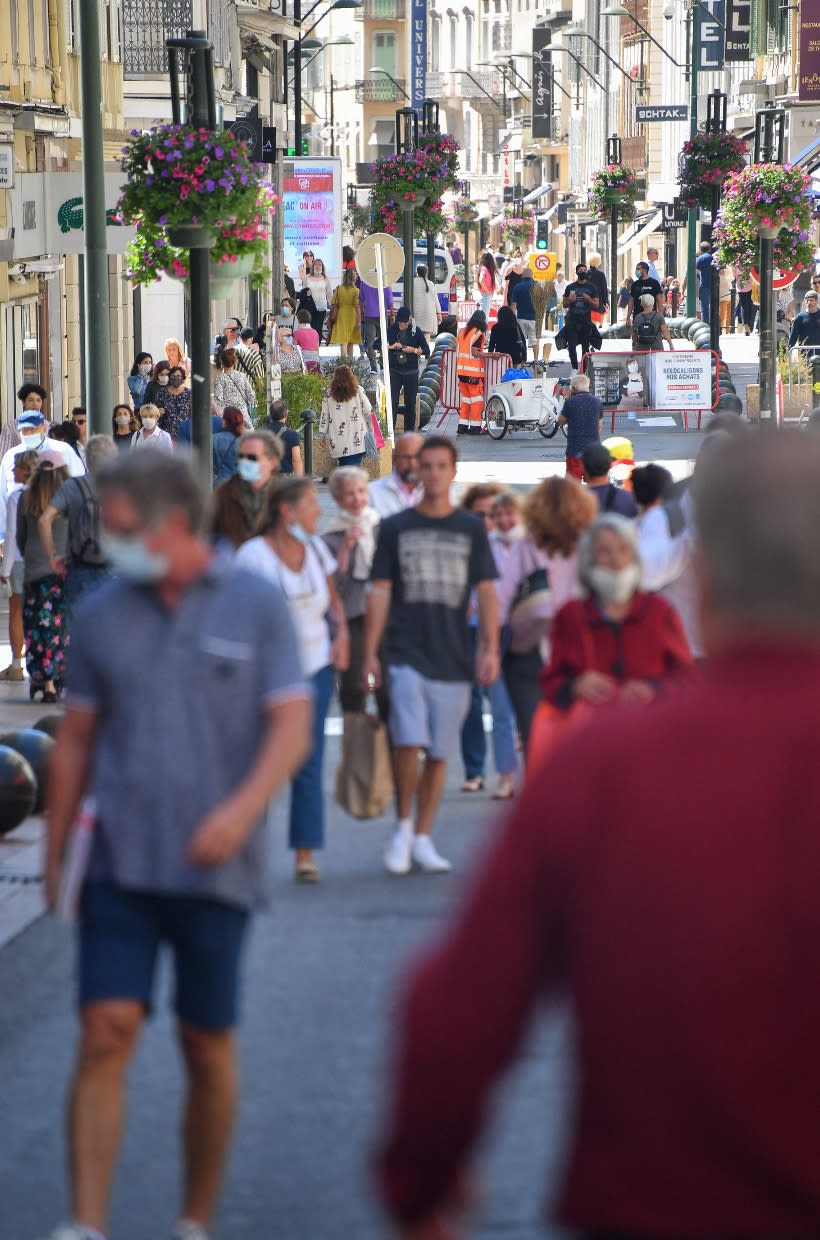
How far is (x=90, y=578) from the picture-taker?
13070 millimetres

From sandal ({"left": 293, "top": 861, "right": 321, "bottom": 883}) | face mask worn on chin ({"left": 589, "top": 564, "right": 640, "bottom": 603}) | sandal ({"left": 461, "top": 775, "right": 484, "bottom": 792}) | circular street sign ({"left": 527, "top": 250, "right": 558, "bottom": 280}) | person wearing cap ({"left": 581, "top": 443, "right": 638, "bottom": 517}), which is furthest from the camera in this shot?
circular street sign ({"left": 527, "top": 250, "right": 558, "bottom": 280})

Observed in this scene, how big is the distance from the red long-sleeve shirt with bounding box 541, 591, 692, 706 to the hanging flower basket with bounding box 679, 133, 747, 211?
1365 inches

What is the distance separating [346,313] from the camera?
34906 millimetres

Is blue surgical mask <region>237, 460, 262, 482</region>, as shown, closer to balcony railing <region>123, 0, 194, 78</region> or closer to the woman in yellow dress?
the woman in yellow dress

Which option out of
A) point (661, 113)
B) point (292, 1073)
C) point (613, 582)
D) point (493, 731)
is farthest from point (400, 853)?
point (661, 113)

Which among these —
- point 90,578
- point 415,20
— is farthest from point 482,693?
point 415,20

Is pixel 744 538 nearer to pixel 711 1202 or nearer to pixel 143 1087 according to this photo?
pixel 711 1202

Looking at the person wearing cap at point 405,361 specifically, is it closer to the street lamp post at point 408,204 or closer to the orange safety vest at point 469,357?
the orange safety vest at point 469,357

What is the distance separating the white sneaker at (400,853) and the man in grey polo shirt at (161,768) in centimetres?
459

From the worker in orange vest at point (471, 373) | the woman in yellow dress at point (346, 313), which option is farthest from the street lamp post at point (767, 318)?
the woman in yellow dress at point (346, 313)

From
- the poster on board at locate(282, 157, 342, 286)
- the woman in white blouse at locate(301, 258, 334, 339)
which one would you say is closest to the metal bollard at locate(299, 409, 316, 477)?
the woman in white blouse at locate(301, 258, 334, 339)

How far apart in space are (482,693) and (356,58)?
144 m

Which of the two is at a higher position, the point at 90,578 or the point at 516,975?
the point at 516,975

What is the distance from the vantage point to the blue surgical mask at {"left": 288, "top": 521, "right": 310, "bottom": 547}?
8.79 m
